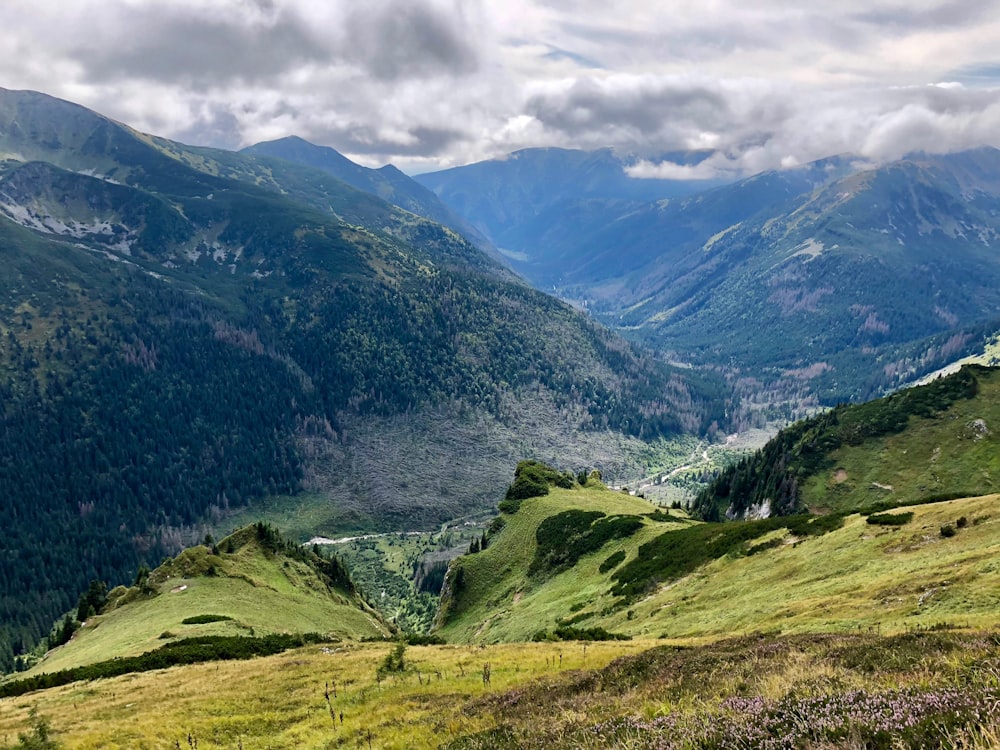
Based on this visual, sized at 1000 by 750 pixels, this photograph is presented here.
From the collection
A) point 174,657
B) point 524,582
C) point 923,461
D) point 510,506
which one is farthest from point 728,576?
point 510,506

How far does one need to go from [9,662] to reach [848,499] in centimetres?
21380

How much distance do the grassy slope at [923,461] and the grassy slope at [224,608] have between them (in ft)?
331

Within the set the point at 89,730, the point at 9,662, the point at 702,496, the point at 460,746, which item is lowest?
the point at 9,662

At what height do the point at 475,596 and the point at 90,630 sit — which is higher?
the point at 90,630

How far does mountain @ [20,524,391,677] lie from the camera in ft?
219

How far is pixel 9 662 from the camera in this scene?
501 ft

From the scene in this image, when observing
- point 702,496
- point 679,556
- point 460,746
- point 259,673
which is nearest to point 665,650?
point 460,746

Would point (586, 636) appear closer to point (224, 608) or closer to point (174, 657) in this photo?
point (174, 657)

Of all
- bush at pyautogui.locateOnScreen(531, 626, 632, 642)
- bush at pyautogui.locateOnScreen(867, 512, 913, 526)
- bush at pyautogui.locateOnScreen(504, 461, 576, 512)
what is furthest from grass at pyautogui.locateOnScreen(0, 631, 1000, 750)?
bush at pyautogui.locateOnScreen(504, 461, 576, 512)

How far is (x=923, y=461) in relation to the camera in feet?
384

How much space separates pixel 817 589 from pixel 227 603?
77366 millimetres

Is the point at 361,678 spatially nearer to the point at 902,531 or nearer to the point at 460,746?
the point at 460,746

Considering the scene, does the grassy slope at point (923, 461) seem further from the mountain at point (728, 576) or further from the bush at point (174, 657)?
the bush at point (174, 657)

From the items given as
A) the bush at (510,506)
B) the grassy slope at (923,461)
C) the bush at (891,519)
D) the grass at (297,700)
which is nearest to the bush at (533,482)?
the bush at (510,506)
